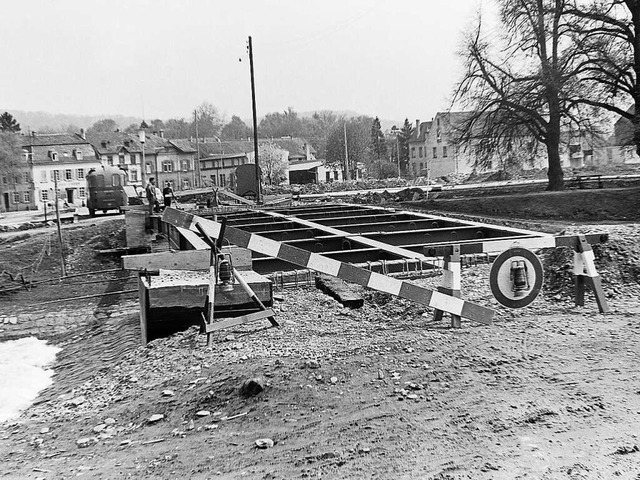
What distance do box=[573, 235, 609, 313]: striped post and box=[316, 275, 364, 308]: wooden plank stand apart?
8.80 ft

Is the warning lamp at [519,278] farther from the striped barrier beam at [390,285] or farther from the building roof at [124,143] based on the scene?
the building roof at [124,143]

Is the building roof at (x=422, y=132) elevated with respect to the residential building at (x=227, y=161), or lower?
elevated

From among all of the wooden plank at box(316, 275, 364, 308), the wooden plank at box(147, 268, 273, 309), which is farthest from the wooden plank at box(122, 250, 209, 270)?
the wooden plank at box(316, 275, 364, 308)

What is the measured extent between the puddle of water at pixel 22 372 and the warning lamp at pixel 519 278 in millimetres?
5222

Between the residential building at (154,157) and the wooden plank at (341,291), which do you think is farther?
the residential building at (154,157)

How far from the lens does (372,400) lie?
5.06 metres

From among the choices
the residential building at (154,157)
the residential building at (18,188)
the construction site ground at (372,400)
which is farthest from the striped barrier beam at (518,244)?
the residential building at (154,157)

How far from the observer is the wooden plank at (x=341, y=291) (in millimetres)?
8875

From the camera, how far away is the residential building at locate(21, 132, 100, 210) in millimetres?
73000

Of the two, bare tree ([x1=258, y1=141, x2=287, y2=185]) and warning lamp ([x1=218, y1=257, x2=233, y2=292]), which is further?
bare tree ([x1=258, y1=141, x2=287, y2=185])

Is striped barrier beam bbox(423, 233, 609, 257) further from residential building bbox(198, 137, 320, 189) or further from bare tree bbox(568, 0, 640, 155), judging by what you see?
residential building bbox(198, 137, 320, 189)

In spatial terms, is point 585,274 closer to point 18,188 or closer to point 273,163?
point 273,163

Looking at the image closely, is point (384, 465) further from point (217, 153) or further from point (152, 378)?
point (217, 153)

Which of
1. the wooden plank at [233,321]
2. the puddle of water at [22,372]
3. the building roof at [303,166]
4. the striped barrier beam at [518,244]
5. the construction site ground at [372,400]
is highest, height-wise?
the building roof at [303,166]
